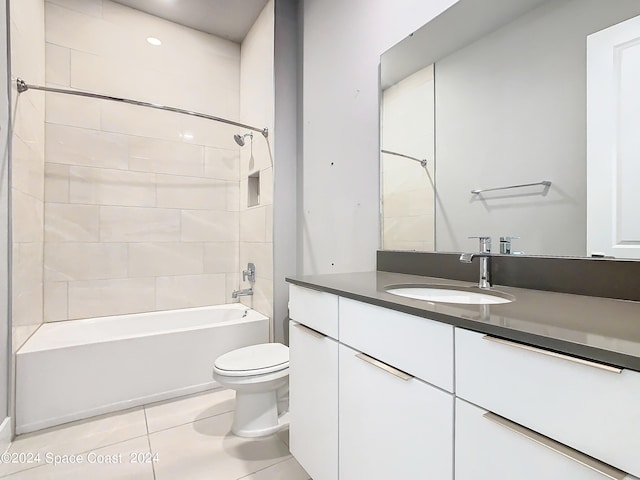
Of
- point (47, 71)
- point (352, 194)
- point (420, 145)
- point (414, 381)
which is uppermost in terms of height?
point (47, 71)

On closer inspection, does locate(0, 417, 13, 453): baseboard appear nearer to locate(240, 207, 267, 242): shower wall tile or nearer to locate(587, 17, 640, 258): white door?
locate(240, 207, 267, 242): shower wall tile

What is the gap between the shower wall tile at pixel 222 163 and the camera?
9.64 feet

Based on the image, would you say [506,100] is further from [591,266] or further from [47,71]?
[47,71]

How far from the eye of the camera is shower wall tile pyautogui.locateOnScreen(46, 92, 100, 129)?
2314 mm

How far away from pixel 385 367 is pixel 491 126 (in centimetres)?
98

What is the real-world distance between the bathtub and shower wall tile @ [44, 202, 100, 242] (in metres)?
0.62

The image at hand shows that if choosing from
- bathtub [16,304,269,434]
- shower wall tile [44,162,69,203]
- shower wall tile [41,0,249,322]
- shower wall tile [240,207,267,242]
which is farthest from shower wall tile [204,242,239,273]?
shower wall tile [44,162,69,203]

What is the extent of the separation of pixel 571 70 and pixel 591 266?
2.02 feet

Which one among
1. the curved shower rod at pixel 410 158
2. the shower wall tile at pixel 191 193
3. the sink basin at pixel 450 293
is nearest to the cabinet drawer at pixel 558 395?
the sink basin at pixel 450 293

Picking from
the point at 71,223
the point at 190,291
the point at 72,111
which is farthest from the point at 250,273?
the point at 72,111

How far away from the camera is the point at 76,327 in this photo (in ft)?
7.37

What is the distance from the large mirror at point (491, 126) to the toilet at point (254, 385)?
896 millimetres

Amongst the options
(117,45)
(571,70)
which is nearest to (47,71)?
(117,45)

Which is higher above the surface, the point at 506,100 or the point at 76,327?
the point at 506,100
